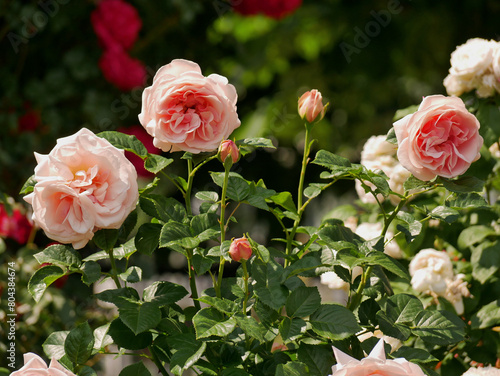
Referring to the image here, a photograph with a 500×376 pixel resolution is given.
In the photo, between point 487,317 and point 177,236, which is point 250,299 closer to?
point 177,236

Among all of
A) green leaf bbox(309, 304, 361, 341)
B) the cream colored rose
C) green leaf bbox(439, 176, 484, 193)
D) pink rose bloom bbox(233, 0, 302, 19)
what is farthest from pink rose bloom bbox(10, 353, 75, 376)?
pink rose bloom bbox(233, 0, 302, 19)

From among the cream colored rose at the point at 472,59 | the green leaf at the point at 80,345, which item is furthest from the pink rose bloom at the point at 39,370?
the cream colored rose at the point at 472,59

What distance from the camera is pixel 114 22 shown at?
2305 mm

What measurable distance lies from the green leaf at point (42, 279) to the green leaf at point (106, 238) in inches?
2.3

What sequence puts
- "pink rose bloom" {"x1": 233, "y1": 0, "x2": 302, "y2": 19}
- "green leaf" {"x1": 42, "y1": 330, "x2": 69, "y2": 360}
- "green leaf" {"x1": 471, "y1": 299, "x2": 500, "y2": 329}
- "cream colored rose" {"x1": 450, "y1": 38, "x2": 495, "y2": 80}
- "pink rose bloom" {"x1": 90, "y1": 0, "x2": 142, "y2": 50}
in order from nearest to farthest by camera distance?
"green leaf" {"x1": 42, "y1": 330, "x2": 69, "y2": 360} → "green leaf" {"x1": 471, "y1": 299, "x2": 500, "y2": 329} → "cream colored rose" {"x1": 450, "y1": 38, "x2": 495, "y2": 80} → "pink rose bloom" {"x1": 90, "y1": 0, "x2": 142, "y2": 50} → "pink rose bloom" {"x1": 233, "y1": 0, "x2": 302, "y2": 19}

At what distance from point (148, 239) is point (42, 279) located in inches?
5.4

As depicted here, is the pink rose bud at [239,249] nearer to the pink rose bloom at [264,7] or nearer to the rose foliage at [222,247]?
the rose foliage at [222,247]

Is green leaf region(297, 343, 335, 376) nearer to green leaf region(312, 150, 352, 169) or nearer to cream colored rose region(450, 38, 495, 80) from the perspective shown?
green leaf region(312, 150, 352, 169)

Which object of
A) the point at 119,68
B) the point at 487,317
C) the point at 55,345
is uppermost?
the point at 55,345

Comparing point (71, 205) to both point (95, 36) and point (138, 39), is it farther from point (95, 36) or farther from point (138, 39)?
point (138, 39)

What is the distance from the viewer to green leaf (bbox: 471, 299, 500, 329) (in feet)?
3.66

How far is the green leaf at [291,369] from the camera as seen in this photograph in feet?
2.38

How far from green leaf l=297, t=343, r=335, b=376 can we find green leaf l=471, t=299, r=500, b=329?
42 cm

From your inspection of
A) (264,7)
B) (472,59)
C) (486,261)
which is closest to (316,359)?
(486,261)
